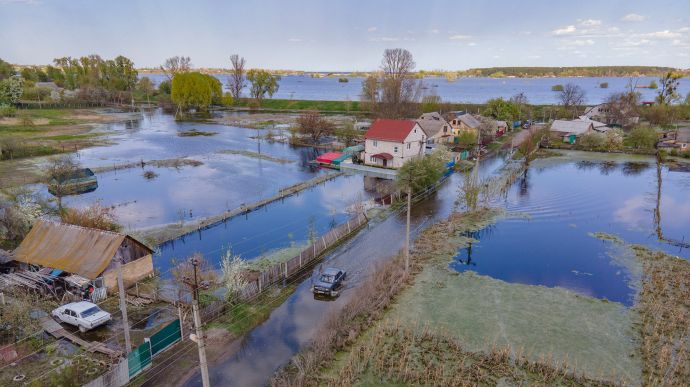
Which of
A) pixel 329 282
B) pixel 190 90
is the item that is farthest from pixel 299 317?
pixel 190 90

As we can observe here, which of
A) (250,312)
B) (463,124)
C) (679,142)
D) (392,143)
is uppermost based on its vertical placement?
(463,124)

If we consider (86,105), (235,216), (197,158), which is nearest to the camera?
(235,216)

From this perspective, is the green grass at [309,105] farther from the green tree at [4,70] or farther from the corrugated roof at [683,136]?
the corrugated roof at [683,136]

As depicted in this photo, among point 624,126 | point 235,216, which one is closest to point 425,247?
point 235,216

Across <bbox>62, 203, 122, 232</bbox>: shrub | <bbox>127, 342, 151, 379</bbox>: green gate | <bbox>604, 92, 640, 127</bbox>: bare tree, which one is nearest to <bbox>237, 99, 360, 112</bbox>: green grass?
<bbox>604, 92, 640, 127</bbox>: bare tree

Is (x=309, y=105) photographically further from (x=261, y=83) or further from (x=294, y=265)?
(x=294, y=265)

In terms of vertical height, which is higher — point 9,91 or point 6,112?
point 9,91

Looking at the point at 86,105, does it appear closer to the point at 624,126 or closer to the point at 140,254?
the point at 140,254
